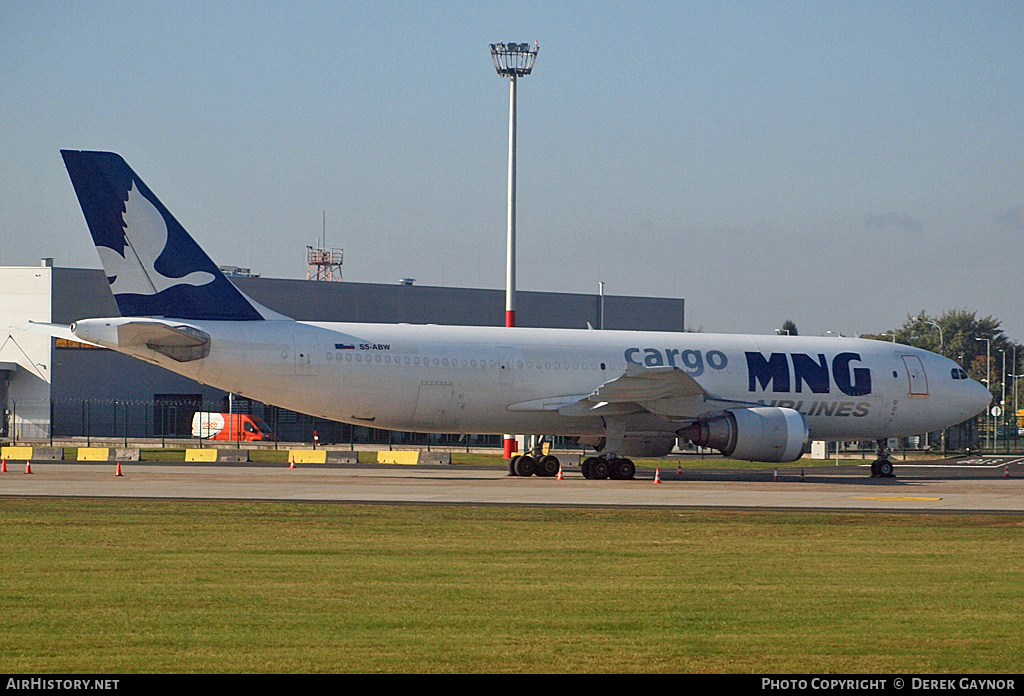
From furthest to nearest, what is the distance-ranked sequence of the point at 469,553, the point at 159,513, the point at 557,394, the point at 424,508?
the point at 557,394 < the point at 424,508 < the point at 159,513 < the point at 469,553

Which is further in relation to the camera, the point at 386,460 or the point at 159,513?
the point at 386,460

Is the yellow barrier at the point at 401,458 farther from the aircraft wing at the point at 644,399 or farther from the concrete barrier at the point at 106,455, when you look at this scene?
the aircraft wing at the point at 644,399

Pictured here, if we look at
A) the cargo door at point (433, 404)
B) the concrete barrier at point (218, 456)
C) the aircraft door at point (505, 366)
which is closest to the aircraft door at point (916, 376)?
the aircraft door at point (505, 366)

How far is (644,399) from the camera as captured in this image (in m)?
30.8

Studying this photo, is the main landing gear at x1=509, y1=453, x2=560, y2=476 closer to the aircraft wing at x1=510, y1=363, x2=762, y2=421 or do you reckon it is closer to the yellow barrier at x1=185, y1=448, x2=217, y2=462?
the aircraft wing at x1=510, y1=363, x2=762, y2=421

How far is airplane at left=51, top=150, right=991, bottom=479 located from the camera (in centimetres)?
2816

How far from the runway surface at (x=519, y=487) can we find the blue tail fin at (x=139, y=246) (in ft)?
13.9

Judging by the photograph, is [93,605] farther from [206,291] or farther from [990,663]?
[206,291]

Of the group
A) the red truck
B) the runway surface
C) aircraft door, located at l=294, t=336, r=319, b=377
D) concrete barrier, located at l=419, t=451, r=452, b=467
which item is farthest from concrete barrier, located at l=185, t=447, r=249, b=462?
the red truck

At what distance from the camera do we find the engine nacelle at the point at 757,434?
30203 mm

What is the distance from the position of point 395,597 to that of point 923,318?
356 feet

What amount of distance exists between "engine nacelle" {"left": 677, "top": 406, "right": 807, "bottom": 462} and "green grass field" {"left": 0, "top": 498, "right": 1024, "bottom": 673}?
466 inches

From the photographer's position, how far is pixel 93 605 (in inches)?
392

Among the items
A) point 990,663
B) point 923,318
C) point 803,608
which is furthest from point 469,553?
point 923,318
